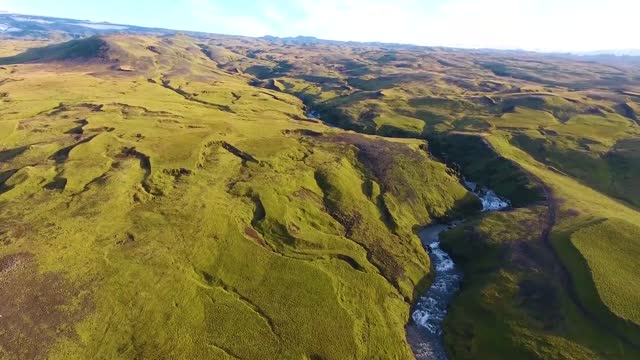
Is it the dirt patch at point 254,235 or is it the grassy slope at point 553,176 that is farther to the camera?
the dirt patch at point 254,235

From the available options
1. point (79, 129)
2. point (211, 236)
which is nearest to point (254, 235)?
point (211, 236)

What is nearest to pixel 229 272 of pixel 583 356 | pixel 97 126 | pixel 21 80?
pixel 583 356

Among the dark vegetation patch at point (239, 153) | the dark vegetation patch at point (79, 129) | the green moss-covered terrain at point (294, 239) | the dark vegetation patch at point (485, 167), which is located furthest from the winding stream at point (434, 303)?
the dark vegetation patch at point (79, 129)

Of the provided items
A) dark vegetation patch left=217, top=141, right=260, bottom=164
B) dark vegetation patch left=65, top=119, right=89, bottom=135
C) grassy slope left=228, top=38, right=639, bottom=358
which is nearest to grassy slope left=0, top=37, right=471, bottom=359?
dark vegetation patch left=217, top=141, right=260, bottom=164

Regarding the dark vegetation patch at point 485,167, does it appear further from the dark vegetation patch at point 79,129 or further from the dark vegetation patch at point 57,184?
the dark vegetation patch at point 79,129

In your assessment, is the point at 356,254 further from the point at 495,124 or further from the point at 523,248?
the point at 495,124

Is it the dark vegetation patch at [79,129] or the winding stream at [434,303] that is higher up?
the dark vegetation patch at [79,129]

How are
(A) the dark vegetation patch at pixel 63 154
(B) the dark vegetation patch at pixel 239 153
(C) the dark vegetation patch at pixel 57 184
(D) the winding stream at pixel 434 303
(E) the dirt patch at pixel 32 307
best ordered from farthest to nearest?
(B) the dark vegetation patch at pixel 239 153 → (A) the dark vegetation patch at pixel 63 154 → (C) the dark vegetation patch at pixel 57 184 → (D) the winding stream at pixel 434 303 → (E) the dirt patch at pixel 32 307
